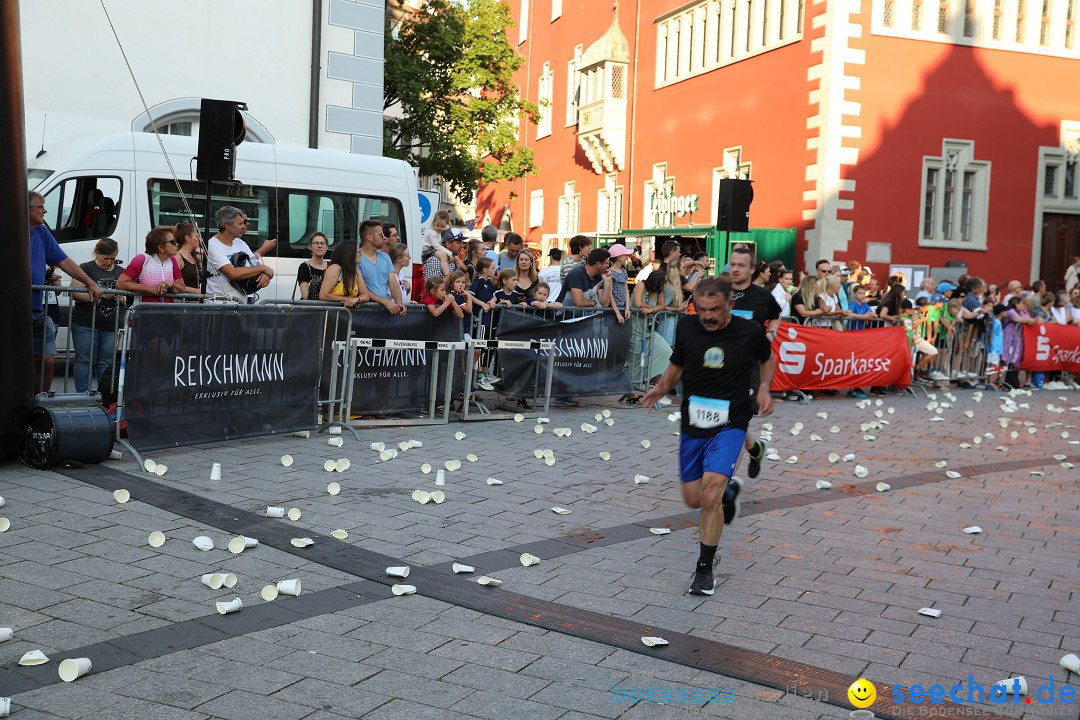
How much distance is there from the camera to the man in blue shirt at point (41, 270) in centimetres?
906

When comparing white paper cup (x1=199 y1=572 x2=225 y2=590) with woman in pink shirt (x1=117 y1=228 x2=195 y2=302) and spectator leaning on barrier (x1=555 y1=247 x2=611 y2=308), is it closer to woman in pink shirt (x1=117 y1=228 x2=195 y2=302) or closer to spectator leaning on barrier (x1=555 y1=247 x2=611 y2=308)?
woman in pink shirt (x1=117 y1=228 x2=195 y2=302)

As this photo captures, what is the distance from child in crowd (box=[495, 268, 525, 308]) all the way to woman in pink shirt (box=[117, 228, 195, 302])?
3.86 meters

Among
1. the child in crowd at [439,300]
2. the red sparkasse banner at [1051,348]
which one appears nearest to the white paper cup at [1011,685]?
the child in crowd at [439,300]

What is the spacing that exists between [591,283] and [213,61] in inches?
328

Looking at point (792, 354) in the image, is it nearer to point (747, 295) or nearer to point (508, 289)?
point (508, 289)

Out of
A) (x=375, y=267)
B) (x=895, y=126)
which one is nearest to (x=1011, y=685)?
(x=375, y=267)

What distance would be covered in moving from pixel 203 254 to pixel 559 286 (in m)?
6.73

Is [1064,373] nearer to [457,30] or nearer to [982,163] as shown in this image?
[982,163]

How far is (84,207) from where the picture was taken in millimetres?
12961

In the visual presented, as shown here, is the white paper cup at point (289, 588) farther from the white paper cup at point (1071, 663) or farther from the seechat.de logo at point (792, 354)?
the seechat.de logo at point (792, 354)

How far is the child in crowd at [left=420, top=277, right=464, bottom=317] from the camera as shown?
36.2 ft

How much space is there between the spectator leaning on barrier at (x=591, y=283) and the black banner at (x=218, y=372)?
4.22 meters

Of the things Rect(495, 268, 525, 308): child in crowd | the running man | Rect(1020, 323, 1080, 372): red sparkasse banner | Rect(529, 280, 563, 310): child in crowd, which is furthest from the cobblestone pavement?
Rect(1020, 323, 1080, 372): red sparkasse banner

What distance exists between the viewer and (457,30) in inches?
1226
